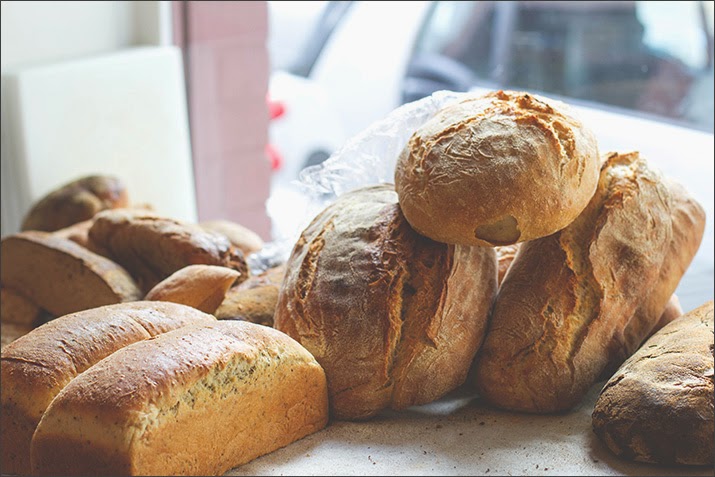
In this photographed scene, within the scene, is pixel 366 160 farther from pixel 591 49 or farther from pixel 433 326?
pixel 591 49

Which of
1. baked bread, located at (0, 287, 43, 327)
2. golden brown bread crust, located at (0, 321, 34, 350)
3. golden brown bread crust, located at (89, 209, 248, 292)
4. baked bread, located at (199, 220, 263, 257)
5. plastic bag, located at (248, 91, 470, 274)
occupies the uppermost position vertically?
plastic bag, located at (248, 91, 470, 274)

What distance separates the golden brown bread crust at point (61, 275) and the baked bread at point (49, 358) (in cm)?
27

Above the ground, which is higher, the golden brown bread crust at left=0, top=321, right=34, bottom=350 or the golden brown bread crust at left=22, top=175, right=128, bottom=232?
the golden brown bread crust at left=22, top=175, right=128, bottom=232

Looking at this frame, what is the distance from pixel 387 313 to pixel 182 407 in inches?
10.1

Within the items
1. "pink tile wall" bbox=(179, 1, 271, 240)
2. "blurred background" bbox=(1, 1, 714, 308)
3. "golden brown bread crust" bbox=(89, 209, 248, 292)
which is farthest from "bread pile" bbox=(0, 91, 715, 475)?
"pink tile wall" bbox=(179, 1, 271, 240)

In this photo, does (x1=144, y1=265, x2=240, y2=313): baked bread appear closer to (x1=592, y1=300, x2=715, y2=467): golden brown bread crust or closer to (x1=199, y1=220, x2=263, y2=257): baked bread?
(x1=199, y1=220, x2=263, y2=257): baked bread

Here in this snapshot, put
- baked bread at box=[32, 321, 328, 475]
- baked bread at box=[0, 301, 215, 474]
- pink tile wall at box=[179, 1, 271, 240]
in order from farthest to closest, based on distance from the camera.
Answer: pink tile wall at box=[179, 1, 271, 240] → baked bread at box=[0, 301, 215, 474] → baked bread at box=[32, 321, 328, 475]

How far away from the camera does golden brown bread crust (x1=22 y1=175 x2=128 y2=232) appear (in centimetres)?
158

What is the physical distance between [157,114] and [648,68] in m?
1.09

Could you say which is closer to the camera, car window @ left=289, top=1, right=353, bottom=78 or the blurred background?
the blurred background

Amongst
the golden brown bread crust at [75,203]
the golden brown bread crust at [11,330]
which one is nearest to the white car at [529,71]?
the golden brown bread crust at [75,203]

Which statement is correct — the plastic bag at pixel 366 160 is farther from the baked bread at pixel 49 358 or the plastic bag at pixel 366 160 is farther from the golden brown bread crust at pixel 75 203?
the golden brown bread crust at pixel 75 203

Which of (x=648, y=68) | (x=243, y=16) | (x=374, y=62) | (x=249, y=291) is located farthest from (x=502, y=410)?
(x=374, y=62)

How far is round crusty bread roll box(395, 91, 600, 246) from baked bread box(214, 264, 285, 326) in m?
0.27
